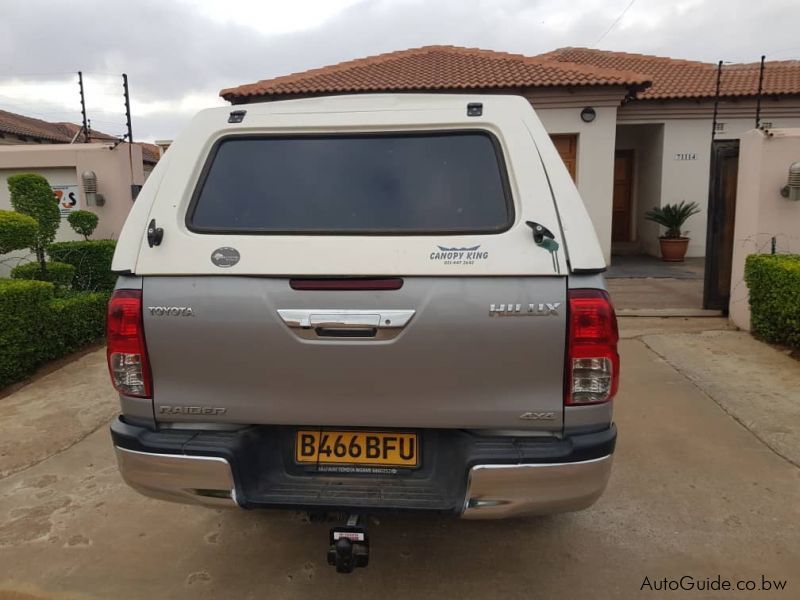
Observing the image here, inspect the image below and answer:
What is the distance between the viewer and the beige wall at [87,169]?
9055 mm

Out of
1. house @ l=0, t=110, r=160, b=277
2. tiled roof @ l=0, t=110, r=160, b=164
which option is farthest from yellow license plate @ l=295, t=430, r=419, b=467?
tiled roof @ l=0, t=110, r=160, b=164

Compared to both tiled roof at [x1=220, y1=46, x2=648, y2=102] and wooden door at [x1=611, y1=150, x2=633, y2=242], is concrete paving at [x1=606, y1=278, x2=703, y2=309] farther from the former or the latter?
wooden door at [x1=611, y1=150, x2=633, y2=242]

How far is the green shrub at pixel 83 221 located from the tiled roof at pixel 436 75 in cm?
548

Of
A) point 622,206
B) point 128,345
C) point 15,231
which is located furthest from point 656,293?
point 128,345

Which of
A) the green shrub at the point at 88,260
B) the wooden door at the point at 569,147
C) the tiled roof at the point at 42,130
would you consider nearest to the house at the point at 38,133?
the tiled roof at the point at 42,130

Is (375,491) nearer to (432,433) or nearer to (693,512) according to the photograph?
(432,433)

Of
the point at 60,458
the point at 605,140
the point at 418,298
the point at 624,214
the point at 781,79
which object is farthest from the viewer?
the point at 624,214

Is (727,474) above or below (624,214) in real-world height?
below

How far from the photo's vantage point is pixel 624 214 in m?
14.9

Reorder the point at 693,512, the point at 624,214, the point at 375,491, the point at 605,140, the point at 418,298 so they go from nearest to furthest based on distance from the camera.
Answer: the point at 418,298 → the point at 375,491 → the point at 693,512 → the point at 605,140 → the point at 624,214

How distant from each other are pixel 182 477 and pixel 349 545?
65 centimetres

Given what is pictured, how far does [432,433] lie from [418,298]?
1.75ft

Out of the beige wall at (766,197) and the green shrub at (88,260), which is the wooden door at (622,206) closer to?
the beige wall at (766,197)

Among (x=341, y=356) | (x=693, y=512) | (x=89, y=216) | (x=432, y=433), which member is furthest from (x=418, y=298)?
(x=89, y=216)
